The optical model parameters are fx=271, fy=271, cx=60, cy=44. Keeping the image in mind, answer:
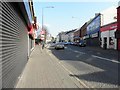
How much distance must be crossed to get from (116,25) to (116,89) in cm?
4041

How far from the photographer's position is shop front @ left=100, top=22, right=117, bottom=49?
48312 millimetres

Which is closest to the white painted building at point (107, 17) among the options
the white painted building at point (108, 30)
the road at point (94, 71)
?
the white painted building at point (108, 30)

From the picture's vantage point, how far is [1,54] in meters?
5.43

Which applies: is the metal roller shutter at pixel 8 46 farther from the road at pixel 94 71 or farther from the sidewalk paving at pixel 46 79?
the road at pixel 94 71

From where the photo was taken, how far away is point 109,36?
52062 mm

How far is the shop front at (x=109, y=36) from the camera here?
48.3 meters

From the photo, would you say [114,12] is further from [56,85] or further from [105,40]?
[56,85]

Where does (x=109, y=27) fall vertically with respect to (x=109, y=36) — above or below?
above

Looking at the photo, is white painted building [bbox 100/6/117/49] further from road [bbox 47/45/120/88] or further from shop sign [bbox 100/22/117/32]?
road [bbox 47/45/120/88]

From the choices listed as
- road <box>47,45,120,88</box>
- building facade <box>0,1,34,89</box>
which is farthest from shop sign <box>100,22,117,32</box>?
building facade <box>0,1,34,89</box>

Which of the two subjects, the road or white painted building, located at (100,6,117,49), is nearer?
the road

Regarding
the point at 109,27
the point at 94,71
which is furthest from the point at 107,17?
the point at 94,71

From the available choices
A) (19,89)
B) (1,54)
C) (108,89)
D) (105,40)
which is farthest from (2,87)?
(105,40)

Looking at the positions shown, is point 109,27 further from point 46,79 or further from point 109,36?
point 46,79
